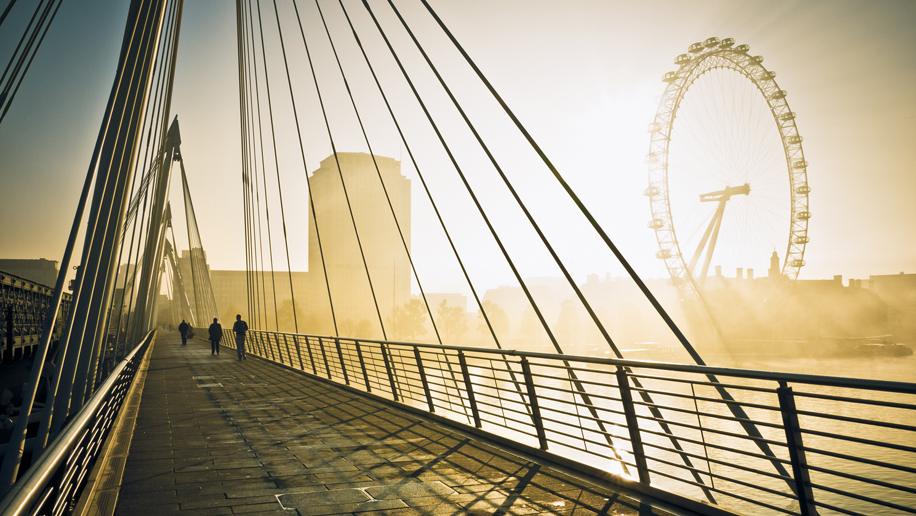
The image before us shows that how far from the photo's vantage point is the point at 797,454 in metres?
3.35

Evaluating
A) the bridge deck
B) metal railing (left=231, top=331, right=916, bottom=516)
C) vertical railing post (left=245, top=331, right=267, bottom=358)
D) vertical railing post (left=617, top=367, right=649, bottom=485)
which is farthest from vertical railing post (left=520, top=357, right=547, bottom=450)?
vertical railing post (left=245, top=331, right=267, bottom=358)

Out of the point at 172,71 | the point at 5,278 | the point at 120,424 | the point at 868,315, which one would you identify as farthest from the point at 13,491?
the point at 868,315

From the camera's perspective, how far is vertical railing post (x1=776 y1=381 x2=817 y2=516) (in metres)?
3.30

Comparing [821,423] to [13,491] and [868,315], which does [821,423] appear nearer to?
[868,315]

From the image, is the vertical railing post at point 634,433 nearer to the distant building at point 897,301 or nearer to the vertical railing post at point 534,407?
the vertical railing post at point 534,407

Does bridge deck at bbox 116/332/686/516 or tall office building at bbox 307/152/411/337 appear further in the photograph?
tall office building at bbox 307/152/411/337

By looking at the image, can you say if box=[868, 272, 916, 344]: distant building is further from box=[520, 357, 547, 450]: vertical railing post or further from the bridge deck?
the bridge deck

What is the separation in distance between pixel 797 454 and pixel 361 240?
134 meters

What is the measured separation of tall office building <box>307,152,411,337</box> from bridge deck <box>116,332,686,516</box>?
414 ft

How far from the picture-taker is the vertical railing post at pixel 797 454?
330 centimetres

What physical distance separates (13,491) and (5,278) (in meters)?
20.1

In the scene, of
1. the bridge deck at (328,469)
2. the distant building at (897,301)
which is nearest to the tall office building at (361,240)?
the distant building at (897,301)

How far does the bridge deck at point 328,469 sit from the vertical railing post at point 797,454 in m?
0.89

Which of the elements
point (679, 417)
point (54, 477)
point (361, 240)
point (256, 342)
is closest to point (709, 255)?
point (679, 417)
